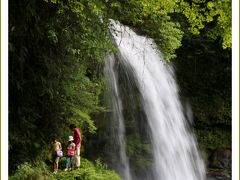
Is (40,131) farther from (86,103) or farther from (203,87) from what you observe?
(203,87)

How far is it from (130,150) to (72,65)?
3999mm

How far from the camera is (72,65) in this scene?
6926 mm

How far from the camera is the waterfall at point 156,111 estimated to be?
402 inches

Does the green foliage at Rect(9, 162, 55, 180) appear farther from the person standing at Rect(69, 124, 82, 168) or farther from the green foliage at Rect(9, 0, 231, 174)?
A: the person standing at Rect(69, 124, 82, 168)

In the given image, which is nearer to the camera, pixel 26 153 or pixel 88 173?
pixel 26 153

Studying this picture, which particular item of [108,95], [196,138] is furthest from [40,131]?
[196,138]

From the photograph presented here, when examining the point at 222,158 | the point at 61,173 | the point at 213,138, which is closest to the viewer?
the point at 61,173

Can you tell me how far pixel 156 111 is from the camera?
423 inches

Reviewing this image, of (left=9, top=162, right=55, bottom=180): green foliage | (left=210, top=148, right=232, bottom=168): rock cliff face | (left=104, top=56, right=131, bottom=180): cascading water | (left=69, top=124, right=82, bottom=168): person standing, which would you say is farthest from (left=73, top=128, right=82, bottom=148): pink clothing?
(left=210, top=148, right=232, bottom=168): rock cliff face

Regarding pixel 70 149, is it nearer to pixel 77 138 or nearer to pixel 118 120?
pixel 77 138

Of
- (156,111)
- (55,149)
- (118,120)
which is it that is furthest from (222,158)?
(55,149)

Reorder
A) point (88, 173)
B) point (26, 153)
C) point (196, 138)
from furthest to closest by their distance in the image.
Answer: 1. point (196, 138)
2. point (88, 173)
3. point (26, 153)

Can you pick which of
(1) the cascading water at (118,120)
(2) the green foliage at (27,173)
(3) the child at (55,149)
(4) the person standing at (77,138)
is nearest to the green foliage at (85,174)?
(3) the child at (55,149)

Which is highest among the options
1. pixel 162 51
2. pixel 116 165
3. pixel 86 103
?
pixel 162 51
